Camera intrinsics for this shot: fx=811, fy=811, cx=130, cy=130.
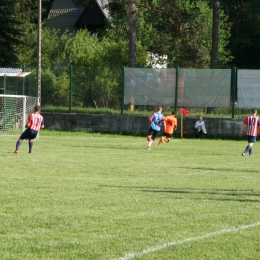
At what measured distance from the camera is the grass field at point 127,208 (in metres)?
8.28

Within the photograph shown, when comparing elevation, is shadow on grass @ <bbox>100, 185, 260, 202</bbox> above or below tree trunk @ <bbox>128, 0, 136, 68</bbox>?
below

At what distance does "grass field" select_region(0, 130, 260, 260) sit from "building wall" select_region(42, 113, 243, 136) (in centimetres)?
1507

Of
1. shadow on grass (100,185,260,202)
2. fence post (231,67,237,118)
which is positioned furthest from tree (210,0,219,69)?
shadow on grass (100,185,260,202)

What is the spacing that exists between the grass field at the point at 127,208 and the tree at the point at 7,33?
2406 centimetres

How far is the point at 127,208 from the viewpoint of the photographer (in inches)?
454

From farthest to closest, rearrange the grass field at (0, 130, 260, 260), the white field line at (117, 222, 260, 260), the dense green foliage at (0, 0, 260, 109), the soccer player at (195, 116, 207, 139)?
the dense green foliage at (0, 0, 260, 109)
the soccer player at (195, 116, 207, 139)
the grass field at (0, 130, 260, 260)
the white field line at (117, 222, 260, 260)

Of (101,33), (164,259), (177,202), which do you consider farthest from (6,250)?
(101,33)

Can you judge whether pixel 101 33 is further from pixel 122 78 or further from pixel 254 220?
pixel 254 220

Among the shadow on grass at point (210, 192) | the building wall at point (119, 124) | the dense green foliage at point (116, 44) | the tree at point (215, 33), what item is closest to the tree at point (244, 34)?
the dense green foliage at point (116, 44)

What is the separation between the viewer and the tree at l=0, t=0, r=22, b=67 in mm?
46281

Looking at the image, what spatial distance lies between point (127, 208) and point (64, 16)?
73406 mm

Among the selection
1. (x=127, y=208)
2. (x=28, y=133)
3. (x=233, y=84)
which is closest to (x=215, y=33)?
(x=233, y=84)

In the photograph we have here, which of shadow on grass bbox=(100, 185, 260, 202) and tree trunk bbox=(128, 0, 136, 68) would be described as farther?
tree trunk bbox=(128, 0, 136, 68)

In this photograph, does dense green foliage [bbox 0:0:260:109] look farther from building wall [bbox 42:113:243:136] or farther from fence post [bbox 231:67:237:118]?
fence post [bbox 231:67:237:118]
